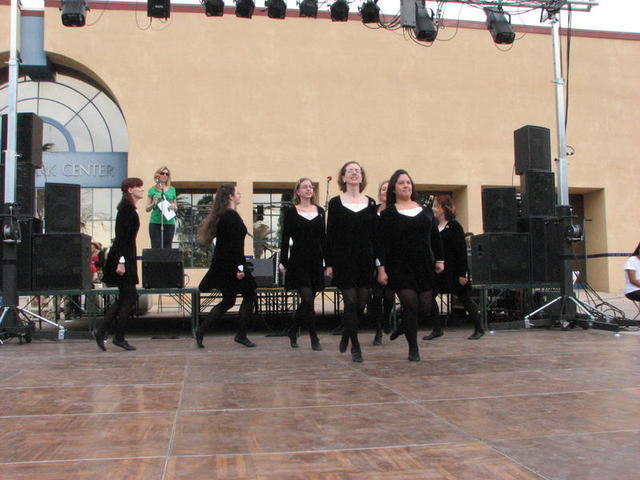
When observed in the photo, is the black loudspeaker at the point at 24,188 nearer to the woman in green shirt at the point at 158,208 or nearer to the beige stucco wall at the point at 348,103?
the woman in green shirt at the point at 158,208

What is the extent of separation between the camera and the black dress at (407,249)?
514 centimetres

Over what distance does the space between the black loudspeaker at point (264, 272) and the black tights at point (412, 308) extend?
3.42 metres

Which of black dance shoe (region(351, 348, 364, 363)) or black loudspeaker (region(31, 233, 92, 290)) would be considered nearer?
black dance shoe (region(351, 348, 364, 363))

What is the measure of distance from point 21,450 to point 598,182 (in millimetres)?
19411

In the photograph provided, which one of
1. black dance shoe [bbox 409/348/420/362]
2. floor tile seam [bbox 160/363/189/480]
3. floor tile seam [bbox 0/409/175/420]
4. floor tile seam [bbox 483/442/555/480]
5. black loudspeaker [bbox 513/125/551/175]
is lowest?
floor tile seam [bbox 0/409/175/420]

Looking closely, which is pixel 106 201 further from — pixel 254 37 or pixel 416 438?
pixel 416 438

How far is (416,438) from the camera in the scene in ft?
9.28

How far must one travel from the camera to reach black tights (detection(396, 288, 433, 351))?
5.09m

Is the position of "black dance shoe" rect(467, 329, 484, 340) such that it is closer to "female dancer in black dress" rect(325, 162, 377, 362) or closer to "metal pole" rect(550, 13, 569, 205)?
"female dancer in black dress" rect(325, 162, 377, 362)

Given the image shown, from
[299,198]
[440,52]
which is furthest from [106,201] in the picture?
[299,198]

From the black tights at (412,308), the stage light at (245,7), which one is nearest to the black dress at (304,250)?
the black tights at (412,308)

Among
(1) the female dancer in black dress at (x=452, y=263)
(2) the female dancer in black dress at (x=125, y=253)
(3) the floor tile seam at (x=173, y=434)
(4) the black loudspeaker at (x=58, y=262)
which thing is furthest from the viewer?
(4) the black loudspeaker at (x=58, y=262)

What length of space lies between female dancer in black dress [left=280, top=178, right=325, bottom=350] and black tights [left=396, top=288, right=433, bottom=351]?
41.5 inches

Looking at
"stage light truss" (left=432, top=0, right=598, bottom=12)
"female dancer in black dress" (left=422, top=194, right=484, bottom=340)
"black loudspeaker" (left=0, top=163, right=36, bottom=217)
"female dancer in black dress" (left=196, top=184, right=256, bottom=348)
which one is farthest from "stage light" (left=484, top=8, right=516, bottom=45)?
"black loudspeaker" (left=0, top=163, right=36, bottom=217)
